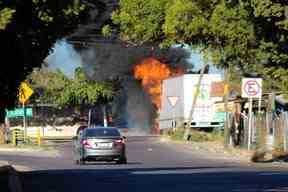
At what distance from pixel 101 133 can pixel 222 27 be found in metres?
11.1

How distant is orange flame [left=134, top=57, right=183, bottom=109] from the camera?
85.2 metres

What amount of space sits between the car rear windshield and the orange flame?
4486 centimetres

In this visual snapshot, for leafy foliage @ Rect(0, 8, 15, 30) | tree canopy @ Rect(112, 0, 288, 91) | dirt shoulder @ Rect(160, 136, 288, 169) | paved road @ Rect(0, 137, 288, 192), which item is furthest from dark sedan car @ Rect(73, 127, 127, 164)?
leafy foliage @ Rect(0, 8, 15, 30)

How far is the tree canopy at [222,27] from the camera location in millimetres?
25000

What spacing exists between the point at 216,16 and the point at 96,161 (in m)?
12.3

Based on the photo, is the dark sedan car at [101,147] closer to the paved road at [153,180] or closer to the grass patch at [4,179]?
the paved road at [153,180]

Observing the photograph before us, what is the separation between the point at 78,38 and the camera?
8031 cm

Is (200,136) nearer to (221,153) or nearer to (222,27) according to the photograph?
(221,153)

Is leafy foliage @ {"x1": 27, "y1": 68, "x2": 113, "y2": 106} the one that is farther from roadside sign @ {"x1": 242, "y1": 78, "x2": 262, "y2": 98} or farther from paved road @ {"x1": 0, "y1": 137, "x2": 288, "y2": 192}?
paved road @ {"x1": 0, "y1": 137, "x2": 288, "y2": 192}

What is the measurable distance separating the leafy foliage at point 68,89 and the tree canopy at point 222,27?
4392 cm

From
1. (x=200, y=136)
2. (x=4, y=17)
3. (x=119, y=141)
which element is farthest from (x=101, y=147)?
(x=200, y=136)

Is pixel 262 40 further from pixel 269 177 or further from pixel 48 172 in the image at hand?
pixel 48 172

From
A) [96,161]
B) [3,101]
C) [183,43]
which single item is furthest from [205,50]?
[3,101]

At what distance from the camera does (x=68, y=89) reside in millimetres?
90875
